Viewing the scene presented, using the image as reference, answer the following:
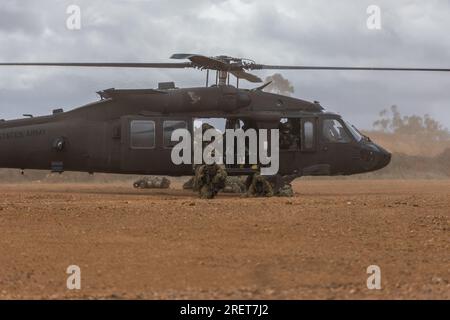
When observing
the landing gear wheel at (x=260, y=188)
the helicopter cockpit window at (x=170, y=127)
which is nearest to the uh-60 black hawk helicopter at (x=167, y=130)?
the helicopter cockpit window at (x=170, y=127)

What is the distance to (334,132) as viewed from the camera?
1880cm

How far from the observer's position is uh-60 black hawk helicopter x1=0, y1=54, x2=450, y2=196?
1827 centimetres

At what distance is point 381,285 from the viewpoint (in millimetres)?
6738

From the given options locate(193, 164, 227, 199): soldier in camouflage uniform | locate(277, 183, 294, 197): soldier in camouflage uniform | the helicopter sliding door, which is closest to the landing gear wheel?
locate(277, 183, 294, 197): soldier in camouflage uniform

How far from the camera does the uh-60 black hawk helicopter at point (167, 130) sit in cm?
1827

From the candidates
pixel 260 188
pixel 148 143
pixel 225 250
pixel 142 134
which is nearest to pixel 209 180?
pixel 260 188

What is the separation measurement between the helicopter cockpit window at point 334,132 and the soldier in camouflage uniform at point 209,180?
360 cm

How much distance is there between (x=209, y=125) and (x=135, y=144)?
6.38ft

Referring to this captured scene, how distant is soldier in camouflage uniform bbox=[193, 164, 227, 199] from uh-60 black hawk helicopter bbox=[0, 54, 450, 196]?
1.73 meters

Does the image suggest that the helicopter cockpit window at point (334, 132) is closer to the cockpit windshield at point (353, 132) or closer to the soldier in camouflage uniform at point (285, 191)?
the cockpit windshield at point (353, 132)

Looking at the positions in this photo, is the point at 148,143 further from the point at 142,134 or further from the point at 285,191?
the point at 285,191

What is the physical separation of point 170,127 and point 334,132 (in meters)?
4.15
